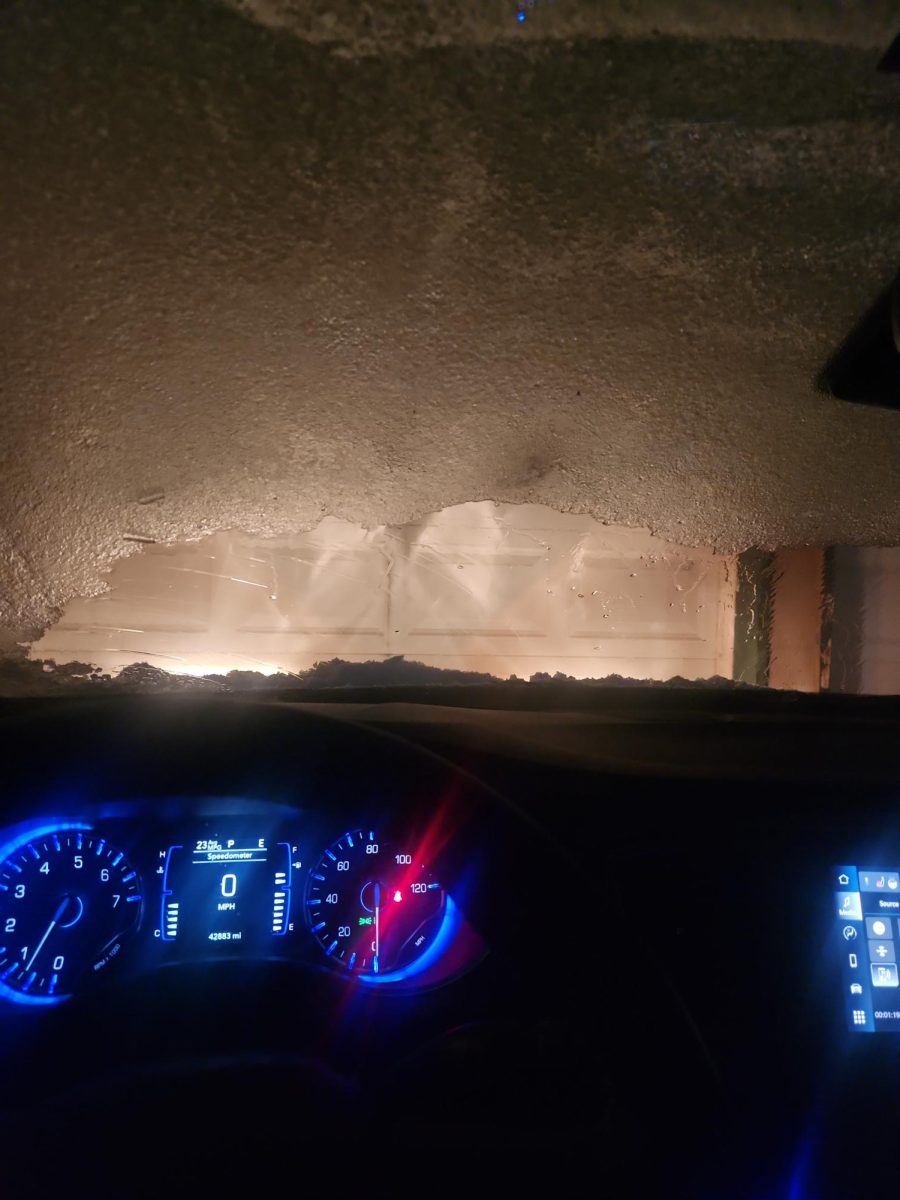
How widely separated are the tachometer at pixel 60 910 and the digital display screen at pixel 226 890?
0.23ft

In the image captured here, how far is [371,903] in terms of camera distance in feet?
4.76

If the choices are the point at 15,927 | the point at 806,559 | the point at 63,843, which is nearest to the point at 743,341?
the point at 806,559

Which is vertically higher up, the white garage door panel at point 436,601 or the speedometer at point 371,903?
the white garage door panel at point 436,601

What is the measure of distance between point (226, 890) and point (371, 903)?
282 millimetres

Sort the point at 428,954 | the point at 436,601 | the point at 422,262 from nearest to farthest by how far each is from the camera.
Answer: the point at 422,262 → the point at 428,954 → the point at 436,601

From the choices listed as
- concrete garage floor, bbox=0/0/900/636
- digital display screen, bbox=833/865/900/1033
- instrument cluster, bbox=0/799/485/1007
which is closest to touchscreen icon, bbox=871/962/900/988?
digital display screen, bbox=833/865/900/1033

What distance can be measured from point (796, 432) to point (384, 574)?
139 cm

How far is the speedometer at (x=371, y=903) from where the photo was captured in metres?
1.44

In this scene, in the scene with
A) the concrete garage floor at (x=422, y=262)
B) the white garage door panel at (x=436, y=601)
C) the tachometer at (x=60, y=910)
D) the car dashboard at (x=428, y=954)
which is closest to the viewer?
the concrete garage floor at (x=422, y=262)

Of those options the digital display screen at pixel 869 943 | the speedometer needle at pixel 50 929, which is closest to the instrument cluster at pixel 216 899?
the speedometer needle at pixel 50 929

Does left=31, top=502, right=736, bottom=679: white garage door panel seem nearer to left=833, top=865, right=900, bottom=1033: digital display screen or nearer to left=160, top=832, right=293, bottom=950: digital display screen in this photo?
left=160, top=832, right=293, bottom=950: digital display screen

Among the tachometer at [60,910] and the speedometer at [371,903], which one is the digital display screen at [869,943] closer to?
the speedometer at [371,903]

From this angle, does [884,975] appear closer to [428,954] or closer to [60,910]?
[428,954]

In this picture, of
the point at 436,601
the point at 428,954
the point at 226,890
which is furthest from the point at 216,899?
the point at 436,601
